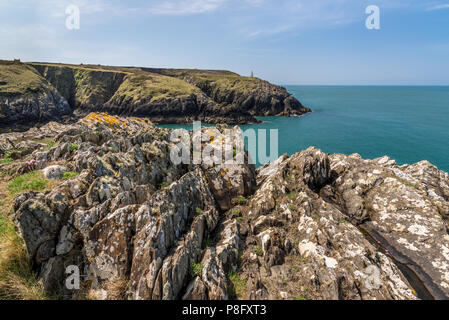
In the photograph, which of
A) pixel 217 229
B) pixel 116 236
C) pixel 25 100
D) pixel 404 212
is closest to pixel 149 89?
pixel 25 100

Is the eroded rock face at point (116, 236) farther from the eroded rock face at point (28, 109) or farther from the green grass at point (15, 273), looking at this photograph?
the eroded rock face at point (28, 109)

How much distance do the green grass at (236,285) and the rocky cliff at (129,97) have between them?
9463cm

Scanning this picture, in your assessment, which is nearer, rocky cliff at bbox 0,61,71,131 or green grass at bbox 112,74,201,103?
rocky cliff at bbox 0,61,71,131

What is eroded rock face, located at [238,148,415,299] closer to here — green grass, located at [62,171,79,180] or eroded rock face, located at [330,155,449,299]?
eroded rock face, located at [330,155,449,299]

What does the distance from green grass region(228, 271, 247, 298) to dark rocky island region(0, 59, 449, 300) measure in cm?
5

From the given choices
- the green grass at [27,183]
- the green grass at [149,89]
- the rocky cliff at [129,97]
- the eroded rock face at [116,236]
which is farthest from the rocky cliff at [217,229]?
the green grass at [149,89]

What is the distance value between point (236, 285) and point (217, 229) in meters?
4.15

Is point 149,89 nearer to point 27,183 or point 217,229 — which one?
point 27,183

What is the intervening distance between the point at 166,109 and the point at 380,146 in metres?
93.4

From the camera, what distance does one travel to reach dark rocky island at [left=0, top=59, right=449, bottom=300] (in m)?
8.54

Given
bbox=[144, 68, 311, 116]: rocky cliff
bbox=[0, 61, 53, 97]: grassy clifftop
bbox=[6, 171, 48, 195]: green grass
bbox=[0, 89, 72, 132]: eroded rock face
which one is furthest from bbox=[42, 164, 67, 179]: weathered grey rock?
bbox=[144, 68, 311, 116]: rocky cliff

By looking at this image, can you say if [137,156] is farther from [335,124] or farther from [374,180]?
[335,124]
